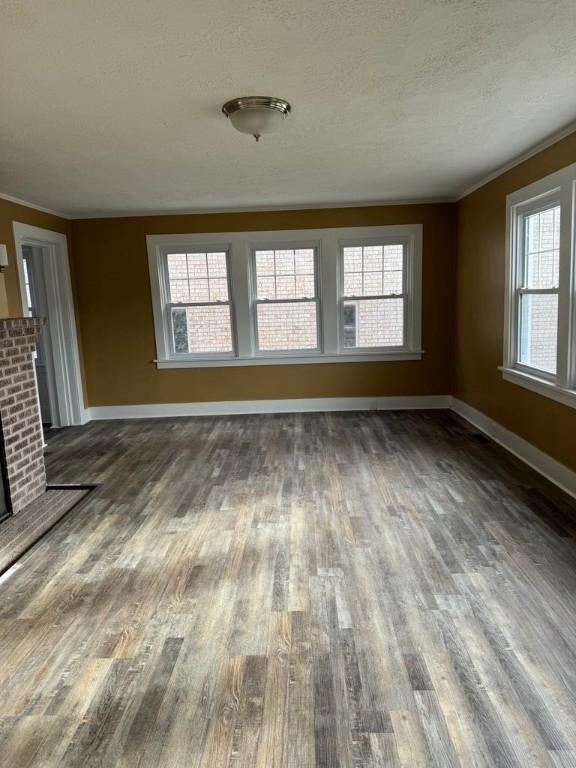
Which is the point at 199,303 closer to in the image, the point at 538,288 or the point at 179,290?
the point at 179,290

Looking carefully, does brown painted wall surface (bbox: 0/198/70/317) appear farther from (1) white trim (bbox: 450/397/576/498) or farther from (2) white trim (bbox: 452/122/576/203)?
(1) white trim (bbox: 450/397/576/498)

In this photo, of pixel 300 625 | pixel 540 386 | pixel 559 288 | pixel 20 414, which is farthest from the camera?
pixel 540 386

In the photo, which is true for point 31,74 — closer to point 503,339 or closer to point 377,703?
point 377,703

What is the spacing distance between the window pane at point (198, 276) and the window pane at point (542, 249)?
336cm

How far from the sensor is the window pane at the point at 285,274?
6.09 m

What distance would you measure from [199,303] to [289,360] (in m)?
1.30

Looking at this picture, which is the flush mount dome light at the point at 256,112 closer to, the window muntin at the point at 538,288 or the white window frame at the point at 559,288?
the white window frame at the point at 559,288

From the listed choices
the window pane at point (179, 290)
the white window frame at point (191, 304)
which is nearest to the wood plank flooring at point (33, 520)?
the white window frame at point (191, 304)

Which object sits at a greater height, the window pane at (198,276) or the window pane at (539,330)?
the window pane at (198,276)

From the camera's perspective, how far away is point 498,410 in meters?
4.79

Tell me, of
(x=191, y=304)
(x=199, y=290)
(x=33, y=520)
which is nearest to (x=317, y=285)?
(x=199, y=290)

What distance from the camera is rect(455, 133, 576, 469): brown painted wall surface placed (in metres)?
3.64

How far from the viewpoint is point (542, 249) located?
13.0 ft

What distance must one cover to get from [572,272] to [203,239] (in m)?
4.04
